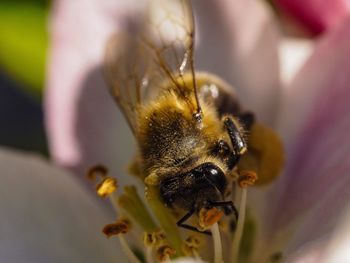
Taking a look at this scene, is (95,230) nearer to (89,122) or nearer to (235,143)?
Result: (89,122)

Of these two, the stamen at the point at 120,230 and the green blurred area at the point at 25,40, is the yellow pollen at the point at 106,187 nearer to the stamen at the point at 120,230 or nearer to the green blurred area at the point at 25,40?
the stamen at the point at 120,230

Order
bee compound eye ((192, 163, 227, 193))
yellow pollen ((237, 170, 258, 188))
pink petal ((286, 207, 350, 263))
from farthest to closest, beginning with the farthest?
yellow pollen ((237, 170, 258, 188)) < bee compound eye ((192, 163, 227, 193)) < pink petal ((286, 207, 350, 263))

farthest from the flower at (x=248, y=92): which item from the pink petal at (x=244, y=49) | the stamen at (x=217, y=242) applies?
the stamen at (x=217, y=242)

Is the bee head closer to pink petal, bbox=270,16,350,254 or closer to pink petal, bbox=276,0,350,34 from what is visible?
pink petal, bbox=270,16,350,254

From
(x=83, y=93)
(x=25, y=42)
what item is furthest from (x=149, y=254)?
(x=25, y=42)

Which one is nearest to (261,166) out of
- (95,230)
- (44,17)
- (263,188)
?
(263,188)

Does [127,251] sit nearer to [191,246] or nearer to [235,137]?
[191,246]

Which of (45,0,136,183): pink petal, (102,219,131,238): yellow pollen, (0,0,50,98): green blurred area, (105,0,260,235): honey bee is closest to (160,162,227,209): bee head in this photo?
(105,0,260,235): honey bee

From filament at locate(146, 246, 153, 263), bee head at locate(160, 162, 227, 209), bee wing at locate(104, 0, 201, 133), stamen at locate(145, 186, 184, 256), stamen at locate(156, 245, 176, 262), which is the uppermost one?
bee wing at locate(104, 0, 201, 133)
